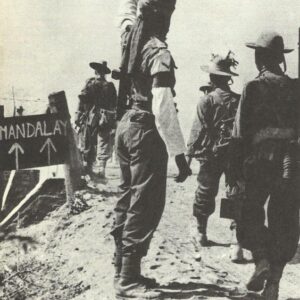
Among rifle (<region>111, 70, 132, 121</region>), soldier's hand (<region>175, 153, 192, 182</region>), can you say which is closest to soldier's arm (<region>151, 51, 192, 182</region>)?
soldier's hand (<region>175, 153, 192, 182</region>)

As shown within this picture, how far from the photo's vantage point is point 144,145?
4117mm

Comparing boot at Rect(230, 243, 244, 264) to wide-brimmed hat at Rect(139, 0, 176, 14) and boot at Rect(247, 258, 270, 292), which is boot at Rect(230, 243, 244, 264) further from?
wide-brimmed hat at Rect(139, 0, 176, 14)

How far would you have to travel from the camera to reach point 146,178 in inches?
162

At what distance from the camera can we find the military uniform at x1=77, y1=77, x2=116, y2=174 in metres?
10.2

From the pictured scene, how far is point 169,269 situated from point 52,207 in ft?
10.3

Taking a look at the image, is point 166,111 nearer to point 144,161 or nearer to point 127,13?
point 144,161

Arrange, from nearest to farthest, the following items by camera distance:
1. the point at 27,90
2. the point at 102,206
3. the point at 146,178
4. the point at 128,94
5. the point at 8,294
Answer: the point at 146,178 → the point at 128,94 → the point at 8,294 → the point at 102,206 → the point at 27,90

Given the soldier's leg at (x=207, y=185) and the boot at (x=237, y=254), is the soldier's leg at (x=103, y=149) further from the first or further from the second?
the boot at (x=237, y=254)

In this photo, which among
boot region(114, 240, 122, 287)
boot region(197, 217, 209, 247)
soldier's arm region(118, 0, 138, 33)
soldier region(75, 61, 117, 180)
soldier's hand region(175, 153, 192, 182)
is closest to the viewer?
soldier's hand region(175, 153, 192, 182)

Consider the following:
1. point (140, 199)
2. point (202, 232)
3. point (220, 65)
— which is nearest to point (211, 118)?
point (220, 65)

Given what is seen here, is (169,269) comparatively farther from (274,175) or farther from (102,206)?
(102,206)

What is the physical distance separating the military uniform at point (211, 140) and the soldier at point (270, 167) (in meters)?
1.59

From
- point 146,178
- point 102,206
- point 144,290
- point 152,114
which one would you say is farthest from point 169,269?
point 102,206

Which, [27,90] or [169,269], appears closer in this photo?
[169,269]
